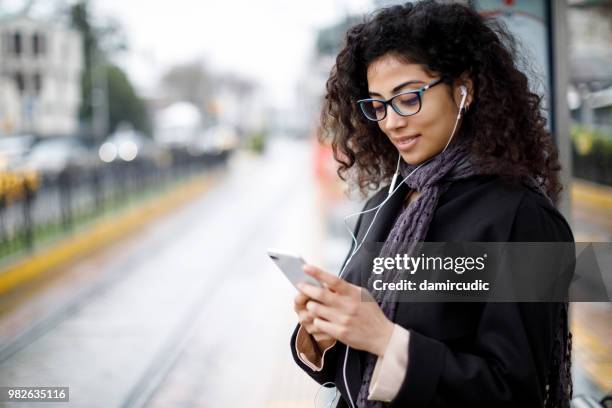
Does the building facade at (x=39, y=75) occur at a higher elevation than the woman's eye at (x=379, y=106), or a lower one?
higher

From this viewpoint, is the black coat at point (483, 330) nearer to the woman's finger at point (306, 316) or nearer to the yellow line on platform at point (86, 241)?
the woman's finger at point (306, 316)

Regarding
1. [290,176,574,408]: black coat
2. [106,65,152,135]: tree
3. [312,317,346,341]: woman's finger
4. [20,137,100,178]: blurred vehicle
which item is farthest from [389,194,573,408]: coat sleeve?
[106,65,152,135]: tree

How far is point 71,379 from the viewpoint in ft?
15.8

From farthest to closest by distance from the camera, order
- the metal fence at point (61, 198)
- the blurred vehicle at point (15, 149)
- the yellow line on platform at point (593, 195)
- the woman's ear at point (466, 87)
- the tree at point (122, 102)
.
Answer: the tree at point (122, 102)
the blurred vehicle at point (15, 149)
the yellow line on platform at point (593, 195)
the metal fence at point (61, 198)
the woman's ear at point (466, 87)

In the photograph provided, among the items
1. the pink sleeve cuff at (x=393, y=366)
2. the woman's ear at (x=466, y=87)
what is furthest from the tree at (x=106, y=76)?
the pink sleeve cuff at (x=393, y=366)

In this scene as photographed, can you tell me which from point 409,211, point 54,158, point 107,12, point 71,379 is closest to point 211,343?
point 71,379

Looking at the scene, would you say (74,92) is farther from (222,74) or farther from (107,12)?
(222,74)

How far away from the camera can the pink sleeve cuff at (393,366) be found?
127 centimetres

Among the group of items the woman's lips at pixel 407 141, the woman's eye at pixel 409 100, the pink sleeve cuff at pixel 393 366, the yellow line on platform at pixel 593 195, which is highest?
the woman's eye at pixel 409 100

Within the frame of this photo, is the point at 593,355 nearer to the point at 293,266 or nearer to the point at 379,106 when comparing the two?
the point at 379,106

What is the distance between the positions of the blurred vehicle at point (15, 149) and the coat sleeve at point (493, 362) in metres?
16.3

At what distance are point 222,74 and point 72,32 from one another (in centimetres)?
3990

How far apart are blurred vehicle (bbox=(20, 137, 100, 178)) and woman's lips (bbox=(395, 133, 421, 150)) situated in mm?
18469

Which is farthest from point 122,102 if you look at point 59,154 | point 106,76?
point 59,154
